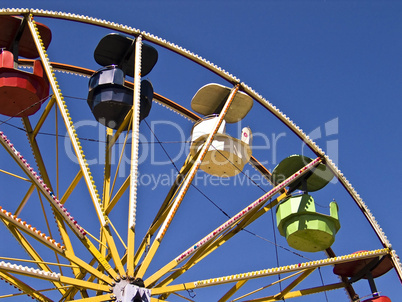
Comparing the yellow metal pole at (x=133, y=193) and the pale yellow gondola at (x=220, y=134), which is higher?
the pale yellow gondola at (x=220, y=134)

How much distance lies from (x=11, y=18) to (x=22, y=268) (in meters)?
5.98

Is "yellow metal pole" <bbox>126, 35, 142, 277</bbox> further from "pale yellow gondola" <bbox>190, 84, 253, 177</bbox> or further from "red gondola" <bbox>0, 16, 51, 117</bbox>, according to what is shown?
"pale yellow gondola" <bbox>190, 84, 253, 177</bbox>

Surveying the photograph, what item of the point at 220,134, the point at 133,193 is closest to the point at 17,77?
the point at 133,193

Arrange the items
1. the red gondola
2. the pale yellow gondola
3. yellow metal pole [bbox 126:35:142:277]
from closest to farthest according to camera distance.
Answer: yellow metal pole [bbox 126:35:142:277] → the red gondola → the pale yellow gondola

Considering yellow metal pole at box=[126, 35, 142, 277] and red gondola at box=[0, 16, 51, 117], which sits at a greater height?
red gondola at box=[0, 16, 51, 117]

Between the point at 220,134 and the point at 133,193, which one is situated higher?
the point at 220,134

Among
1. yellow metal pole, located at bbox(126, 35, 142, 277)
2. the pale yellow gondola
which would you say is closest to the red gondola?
yellow metal pole, located at bbox(126, 35, 142, 277)

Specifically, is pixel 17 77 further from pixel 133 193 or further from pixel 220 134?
pixel 220 134

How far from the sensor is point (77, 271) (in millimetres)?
14312

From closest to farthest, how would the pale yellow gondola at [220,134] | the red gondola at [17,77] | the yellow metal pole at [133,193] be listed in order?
the yellow metal pole at [133,193], the red gondola at [17,77], the pale yellow gondola at [220,134]

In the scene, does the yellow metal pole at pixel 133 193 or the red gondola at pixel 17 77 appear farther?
the red gondola at pixel 17 77

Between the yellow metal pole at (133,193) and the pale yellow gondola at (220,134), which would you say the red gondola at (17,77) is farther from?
the pale yellow gondola at (220,134)

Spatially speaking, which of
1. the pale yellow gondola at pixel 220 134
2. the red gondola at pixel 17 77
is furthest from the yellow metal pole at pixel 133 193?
the pale yellow gondola at pixel 220 134

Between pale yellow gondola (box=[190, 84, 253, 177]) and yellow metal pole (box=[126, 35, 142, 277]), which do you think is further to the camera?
pale yellow gondola (box=[190, 84, 253, 177])
